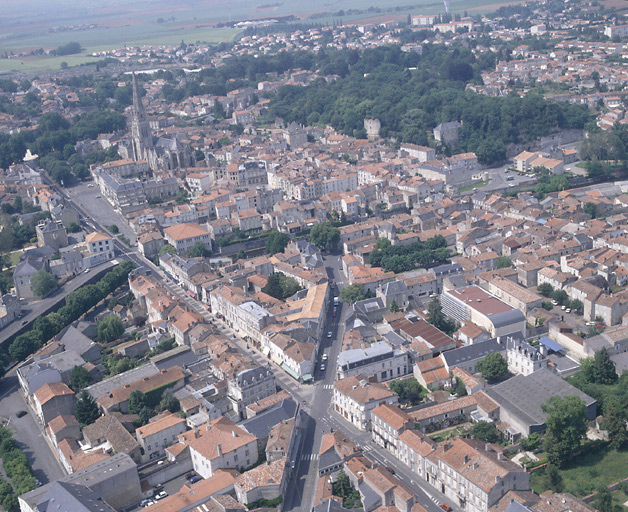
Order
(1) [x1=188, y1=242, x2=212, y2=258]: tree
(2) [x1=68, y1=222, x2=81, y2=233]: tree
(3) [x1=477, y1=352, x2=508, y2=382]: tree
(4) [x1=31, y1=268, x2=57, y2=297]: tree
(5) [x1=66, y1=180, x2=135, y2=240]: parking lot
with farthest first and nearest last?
(5) [x1=66, y1=180, x2=135, y2=240]: parking lot, (2) [x1=68, y1=222, x2=81, y2=233]: tree, (1) [x1=188, y1=242, x2=212, y2=258]: tree, (4) [x1=31, y1=268, x2=57, y2=297]: tree, (3) [x1=477, y1=352, x2=508, y2=382]: tree

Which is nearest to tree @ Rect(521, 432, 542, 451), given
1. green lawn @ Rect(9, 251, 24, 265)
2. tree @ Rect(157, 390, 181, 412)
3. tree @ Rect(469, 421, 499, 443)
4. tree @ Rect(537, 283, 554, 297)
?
tree @ Rect(469, 421, 499, 443)

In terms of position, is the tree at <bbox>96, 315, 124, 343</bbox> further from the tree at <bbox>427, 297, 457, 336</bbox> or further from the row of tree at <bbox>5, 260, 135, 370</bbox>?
the tree at <bbox>427, 297, 457, 336</bbox>

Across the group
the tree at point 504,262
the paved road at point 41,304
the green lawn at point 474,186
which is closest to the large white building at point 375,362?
the tree at point 504,262

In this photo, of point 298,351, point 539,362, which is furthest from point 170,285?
point 539,362

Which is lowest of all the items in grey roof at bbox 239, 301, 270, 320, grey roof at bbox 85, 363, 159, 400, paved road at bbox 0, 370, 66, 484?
paved road at bbox 0, 370, 66, 484

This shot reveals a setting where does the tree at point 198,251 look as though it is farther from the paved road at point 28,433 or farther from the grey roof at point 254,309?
the paved road at point 28,433

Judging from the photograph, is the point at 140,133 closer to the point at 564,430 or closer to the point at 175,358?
the point at 175,358
